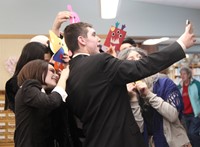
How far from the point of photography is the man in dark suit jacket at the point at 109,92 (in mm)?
1521

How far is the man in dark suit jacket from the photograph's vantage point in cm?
152

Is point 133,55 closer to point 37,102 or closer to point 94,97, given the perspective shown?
point 94,97

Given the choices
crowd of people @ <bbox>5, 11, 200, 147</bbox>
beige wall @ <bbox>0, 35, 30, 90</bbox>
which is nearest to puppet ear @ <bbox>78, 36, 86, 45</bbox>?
crowd of people @ <bbox>5, 11, 200, 147</bbox>

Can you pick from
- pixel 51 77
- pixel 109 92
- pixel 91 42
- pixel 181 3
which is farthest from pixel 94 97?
pixel 181 3

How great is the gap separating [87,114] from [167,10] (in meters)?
4.86

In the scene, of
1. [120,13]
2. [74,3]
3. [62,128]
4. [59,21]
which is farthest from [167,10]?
[62,128]

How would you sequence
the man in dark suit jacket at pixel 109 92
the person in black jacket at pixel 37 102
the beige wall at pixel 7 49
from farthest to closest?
the beige wall at pixel 7 49, the person in black jacket at pixel 37 102, the man in dark suit jacket at pixel 109 92

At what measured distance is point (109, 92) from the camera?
164 cm

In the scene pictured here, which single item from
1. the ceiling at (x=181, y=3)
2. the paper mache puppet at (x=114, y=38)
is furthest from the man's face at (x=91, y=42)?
the ceiling at (x=181, y=3)

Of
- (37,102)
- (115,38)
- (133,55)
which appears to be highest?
(115,38)

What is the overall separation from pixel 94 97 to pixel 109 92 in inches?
3.2

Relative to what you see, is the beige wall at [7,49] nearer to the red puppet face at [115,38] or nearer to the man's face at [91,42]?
the red puppet face at [115,38]

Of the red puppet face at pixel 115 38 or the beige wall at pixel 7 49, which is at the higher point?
the red puppet face at pixel 115 38

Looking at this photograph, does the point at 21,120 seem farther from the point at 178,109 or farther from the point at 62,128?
the point at 178,109
